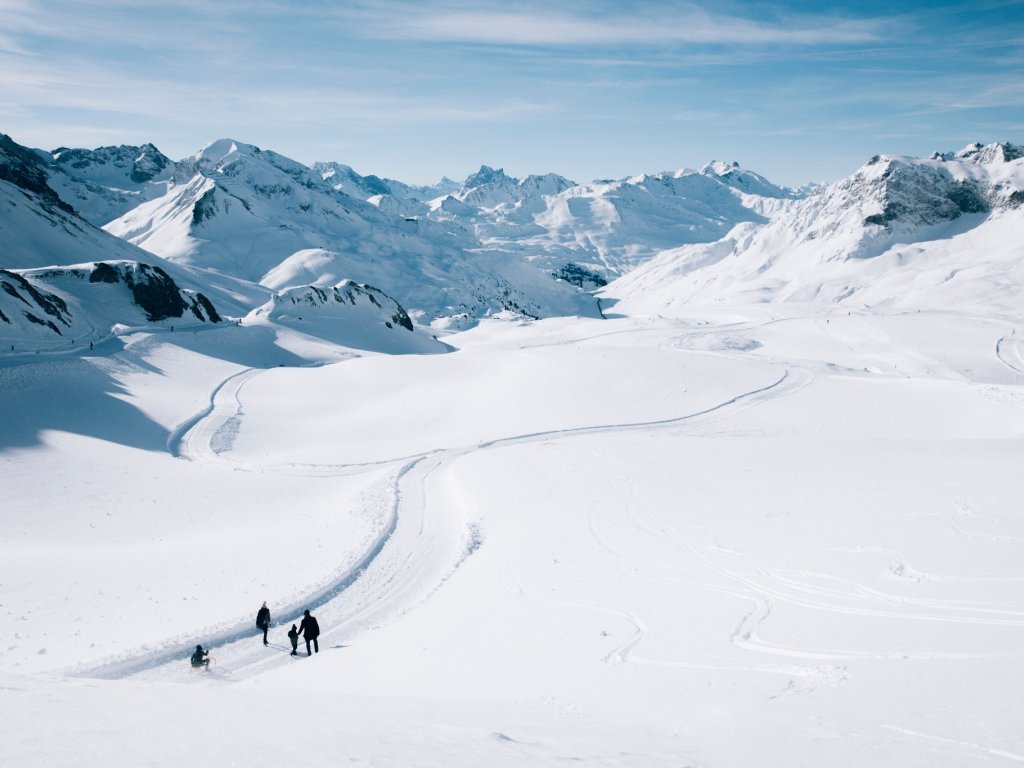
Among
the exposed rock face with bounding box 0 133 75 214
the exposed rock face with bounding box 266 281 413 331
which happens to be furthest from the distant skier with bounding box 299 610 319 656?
the exposed rock face with bounding box 0 133 75 214

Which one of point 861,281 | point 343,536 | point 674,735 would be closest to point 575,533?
point 343,536

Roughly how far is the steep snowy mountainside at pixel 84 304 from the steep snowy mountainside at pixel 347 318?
9840 millimetres

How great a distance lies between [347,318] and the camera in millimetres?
100375

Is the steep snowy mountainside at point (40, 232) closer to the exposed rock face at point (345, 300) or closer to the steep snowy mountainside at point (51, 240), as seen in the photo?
the steep snowy mountainside at point (51, 240)

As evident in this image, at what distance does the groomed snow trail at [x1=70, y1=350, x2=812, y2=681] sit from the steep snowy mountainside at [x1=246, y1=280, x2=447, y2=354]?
175 ft

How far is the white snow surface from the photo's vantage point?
8.52 metres

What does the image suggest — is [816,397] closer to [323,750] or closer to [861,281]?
[323,750]

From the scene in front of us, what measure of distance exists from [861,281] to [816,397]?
147 metres

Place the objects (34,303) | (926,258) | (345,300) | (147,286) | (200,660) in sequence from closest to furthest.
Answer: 1. (200,660)
2. (34,303)
3. (147,286)
4. (345,300)
5. (926,258)

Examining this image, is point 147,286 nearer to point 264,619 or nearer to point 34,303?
point 34,303

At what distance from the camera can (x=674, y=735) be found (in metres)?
9.05

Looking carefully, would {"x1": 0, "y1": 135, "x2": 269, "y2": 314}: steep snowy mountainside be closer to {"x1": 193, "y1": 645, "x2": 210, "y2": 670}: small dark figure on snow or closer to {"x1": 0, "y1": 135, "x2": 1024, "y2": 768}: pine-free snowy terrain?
{"x1": 0, "y1": 135, "x2": 1024, "y2": 768}: pine-free snowy terrain

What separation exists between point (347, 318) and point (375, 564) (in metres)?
82.6

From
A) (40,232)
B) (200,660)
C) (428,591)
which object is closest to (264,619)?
(200,660)
